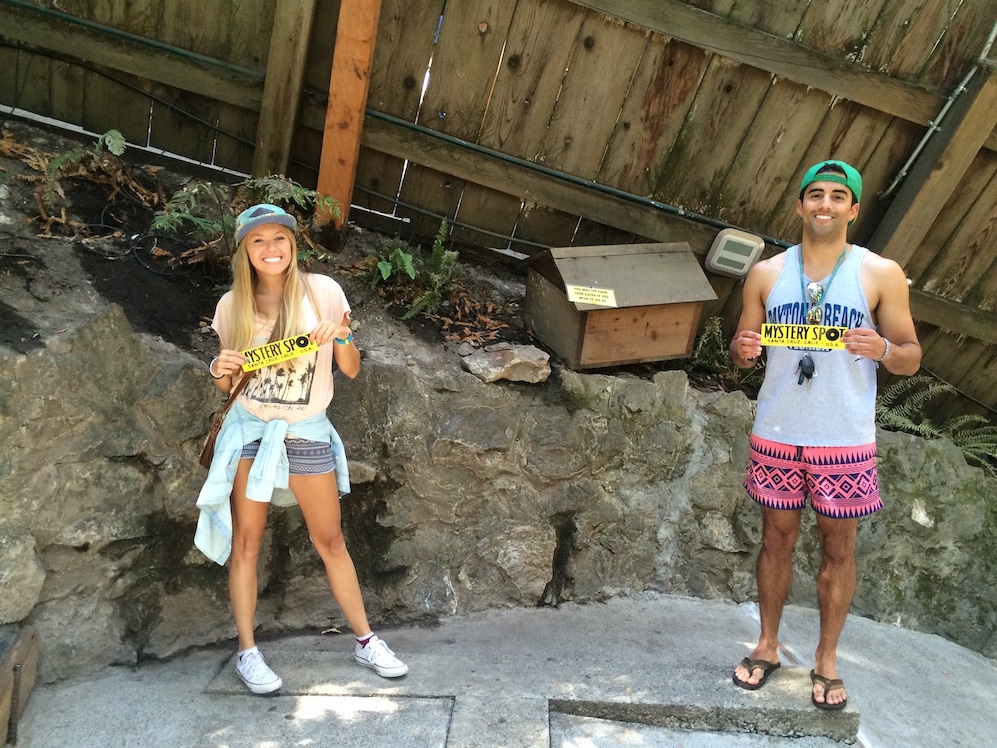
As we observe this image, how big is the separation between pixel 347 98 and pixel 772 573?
3022 millimetres

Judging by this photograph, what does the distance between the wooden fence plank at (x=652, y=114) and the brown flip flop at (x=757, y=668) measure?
2.63 meters

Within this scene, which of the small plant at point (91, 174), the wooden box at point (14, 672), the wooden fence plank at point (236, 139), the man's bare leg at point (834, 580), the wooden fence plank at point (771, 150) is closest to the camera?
the wooden box at point (14, 672)

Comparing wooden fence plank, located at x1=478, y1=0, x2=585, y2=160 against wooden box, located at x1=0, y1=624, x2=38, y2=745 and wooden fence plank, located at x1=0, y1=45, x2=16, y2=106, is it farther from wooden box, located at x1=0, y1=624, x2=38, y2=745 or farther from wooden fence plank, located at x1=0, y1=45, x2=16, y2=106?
wooden box, located at x1=0, y1=624, x2=38, y2=745

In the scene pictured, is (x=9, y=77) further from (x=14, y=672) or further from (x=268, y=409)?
(x=14, y=672)

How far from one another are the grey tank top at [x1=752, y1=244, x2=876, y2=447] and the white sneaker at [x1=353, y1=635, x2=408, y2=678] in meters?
1.74

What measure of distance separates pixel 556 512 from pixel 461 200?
1.94 m

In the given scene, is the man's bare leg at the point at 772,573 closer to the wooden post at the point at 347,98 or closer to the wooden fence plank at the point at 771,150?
the wooden fence plank at the point at 771,150

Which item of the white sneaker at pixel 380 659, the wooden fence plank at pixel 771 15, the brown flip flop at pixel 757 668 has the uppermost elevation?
the wooden fence plank at pixel 771 15

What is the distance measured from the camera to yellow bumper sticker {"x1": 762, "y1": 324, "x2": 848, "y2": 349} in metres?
2.73

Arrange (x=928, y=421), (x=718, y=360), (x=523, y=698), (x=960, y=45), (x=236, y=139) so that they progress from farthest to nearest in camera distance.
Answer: (x=928, y=421), (x=718, y=360), (x=236, y=139), (x=960, y=45), (x=523, y=698)

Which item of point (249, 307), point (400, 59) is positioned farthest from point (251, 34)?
point (249, 307)

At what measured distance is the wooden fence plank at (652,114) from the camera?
4176 millimetres

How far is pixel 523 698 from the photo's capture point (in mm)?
3021

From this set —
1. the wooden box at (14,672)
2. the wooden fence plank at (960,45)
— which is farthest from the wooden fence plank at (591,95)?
the wooden box at (14,672)
